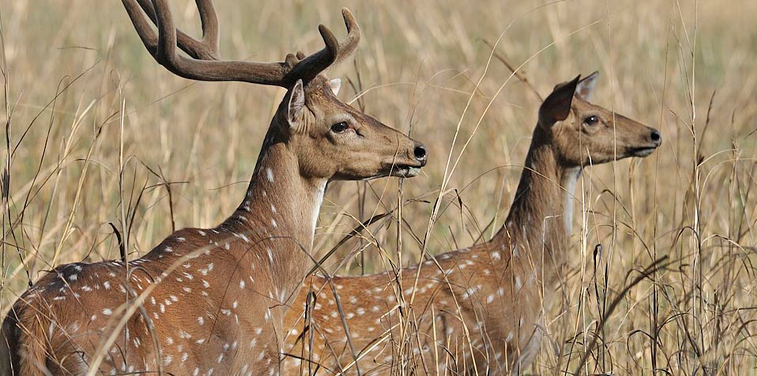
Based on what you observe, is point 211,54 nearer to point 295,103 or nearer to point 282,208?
point 295,103

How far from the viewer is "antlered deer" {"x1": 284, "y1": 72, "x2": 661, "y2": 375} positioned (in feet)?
18.9

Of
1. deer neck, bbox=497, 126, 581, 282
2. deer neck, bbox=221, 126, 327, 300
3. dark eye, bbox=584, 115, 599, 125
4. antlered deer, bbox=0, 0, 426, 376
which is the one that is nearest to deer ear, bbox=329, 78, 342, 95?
antlered deer, bbox=0, 0, 426, 376

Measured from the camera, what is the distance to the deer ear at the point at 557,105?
259 inches

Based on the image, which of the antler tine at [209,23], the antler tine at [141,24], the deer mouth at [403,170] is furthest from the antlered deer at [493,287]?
the antler tine at [141,24]

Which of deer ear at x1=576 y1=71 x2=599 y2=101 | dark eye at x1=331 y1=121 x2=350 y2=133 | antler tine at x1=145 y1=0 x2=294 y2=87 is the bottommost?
dark eye at x1=331 y1=121 x2=350 y2=133

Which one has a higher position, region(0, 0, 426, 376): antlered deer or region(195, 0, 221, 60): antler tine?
region(195, 0, 221, 60): antler tine

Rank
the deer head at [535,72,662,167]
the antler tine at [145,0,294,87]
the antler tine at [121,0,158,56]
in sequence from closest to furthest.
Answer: the antler tine at [145,0,294,87] → the antler tine at [121,0,158,56] → the deer head at [535,72,662,167]

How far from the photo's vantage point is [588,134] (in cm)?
673

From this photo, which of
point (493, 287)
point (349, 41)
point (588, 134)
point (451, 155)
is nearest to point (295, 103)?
point (349, 41)

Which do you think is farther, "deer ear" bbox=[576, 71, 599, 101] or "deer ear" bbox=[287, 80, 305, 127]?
"deer ear" bbox=[576, 71, 599, 101]

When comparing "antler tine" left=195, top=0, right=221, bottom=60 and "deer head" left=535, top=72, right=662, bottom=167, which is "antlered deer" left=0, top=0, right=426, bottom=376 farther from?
"deer head" left=535, top=72, right=662, bottom=167

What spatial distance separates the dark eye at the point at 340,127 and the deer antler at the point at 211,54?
24cm

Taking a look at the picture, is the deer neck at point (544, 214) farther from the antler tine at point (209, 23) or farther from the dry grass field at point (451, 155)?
the antler tine at point (209, 23)

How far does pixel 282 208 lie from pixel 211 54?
0.78m
